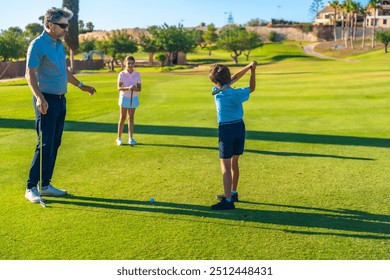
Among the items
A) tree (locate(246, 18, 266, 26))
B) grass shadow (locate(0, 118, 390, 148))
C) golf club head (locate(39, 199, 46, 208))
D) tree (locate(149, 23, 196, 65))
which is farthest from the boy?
tree (locate(246, 18, 266, 26))

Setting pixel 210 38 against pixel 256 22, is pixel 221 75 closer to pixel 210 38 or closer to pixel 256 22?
pixel 210 38

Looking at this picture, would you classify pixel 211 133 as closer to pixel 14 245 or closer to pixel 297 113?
pixel 297 113

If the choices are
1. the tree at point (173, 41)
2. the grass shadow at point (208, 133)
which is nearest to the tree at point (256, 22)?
the tree at point (173, 41)

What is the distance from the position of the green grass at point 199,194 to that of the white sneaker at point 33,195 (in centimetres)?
9

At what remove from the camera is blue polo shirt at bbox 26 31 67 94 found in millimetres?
6155

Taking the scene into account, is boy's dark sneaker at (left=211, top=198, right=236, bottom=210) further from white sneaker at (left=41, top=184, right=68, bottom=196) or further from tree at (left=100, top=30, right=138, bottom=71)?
tree at (left=100, top=30, right=138, bottom=71)

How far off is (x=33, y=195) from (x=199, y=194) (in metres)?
2.24

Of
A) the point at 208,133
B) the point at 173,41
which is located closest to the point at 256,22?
the point at 173,41

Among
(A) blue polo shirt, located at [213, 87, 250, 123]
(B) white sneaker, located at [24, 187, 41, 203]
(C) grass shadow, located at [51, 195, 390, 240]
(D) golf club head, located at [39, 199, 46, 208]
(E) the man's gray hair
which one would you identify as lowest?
(C) grass shadow, located at [51, 195, 390, 240]

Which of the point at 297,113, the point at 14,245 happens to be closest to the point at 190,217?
the point at 14,245

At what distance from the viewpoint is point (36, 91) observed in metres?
6.11

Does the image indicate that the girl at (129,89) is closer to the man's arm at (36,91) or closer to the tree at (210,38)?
the man's arm at (36,91)

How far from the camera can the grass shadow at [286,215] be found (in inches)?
208
